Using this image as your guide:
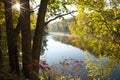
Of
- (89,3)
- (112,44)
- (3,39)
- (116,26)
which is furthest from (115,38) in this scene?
(3,39)

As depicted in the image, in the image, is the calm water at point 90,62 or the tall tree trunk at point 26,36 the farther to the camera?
the calm water at point 90,62

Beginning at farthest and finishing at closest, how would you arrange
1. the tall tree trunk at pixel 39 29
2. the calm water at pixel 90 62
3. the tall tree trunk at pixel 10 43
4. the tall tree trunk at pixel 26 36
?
the calm water at pixel 90 62
the tall tree trunk at pixel 10 43
the tall tree trunk at pixel 39 29
the tall tree trunk at pixel 26 36

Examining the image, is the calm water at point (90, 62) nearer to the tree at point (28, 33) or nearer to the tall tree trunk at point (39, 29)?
the tree at point (28, 33)

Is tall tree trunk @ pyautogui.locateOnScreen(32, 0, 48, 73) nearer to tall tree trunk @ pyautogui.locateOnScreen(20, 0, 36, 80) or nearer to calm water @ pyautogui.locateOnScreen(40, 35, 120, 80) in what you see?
tall tree trunk @ pyautogui.locateOnScreen(20, 0, 36, 80)

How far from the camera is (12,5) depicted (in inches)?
355

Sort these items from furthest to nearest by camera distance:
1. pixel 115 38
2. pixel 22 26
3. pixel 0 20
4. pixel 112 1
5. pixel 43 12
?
pixel 0 20 < pixel 115 38 < pixel 112 1 < pixel 43 12 < pixel 22 26

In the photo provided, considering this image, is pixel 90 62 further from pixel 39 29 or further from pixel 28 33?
pixel 28 33

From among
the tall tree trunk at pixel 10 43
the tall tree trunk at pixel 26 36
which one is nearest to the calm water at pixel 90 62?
the tall tree trunk at pixel 10 43

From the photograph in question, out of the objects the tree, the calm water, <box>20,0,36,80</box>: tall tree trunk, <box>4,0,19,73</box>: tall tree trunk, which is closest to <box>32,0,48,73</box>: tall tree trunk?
the tree

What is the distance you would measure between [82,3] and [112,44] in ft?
18.5

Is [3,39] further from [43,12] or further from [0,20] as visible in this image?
[43,12]

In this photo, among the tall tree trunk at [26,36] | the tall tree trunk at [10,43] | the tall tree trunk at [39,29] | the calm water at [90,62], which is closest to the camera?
the tall tree trunk at [26,36]

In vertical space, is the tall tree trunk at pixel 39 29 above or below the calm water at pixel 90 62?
above

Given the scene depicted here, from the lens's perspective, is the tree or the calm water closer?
the tree
